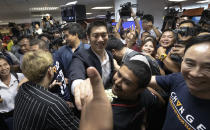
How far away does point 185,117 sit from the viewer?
2.48 ft

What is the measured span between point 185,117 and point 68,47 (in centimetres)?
175

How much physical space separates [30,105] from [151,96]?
0.86 metres

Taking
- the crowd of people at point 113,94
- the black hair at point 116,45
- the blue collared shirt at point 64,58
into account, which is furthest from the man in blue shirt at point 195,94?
the blue collared shirt at point 64,58

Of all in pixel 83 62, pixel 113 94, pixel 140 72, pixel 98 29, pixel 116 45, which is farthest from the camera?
pixel 116 45

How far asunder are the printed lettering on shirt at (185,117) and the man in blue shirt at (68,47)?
4.67 feet

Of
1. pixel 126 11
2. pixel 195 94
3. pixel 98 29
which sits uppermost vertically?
pixel 126 11

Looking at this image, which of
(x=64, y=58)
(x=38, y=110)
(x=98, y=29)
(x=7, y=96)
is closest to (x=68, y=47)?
(x=64, y=58)

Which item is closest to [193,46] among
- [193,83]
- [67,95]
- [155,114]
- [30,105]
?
Result: [193,83]

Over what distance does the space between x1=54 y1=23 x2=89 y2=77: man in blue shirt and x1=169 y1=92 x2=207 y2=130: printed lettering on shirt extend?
4.67 feet

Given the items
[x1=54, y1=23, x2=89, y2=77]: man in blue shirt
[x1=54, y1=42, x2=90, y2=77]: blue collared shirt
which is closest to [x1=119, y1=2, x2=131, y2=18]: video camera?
→ [x1=54, y1=23, x2=89, y2=77]: man in blue shirt

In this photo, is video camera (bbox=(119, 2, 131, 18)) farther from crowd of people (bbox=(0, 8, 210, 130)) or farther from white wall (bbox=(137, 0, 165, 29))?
white wall (bbox=(137, 0, 165, 29))

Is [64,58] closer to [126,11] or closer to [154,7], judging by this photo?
[126,11]

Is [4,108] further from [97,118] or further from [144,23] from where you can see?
[144,23]

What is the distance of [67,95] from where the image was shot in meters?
1.67
